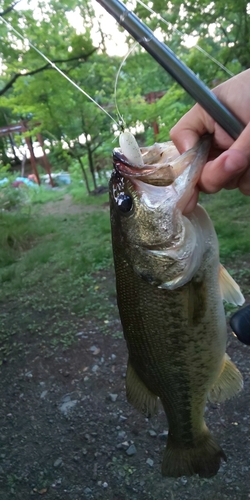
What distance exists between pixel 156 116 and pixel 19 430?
871 cm

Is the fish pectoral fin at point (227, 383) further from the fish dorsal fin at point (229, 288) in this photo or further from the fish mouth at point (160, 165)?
the fish mouth at point (160, 165)

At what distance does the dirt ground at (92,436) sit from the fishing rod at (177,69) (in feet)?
7.92

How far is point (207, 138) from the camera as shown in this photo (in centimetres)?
150

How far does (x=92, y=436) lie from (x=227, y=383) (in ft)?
5.81

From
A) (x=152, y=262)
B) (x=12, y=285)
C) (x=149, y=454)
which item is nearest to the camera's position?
(x=152, y=262)

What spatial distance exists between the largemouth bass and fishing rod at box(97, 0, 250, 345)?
0.50ft

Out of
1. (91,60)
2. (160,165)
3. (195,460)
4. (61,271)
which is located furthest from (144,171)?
(91,60)

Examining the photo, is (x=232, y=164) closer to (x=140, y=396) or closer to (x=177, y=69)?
(x=177, y=69)

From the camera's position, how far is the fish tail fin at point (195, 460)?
77.4 inches

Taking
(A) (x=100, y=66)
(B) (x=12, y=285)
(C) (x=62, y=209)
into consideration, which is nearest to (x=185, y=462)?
(B) (x=12, y=285)

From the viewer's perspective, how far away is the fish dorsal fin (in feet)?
5.82

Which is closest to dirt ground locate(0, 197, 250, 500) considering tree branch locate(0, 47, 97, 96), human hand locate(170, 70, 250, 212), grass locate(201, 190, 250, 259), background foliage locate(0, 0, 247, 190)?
grass locate(201, 190, 250, 259)

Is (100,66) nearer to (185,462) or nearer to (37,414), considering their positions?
(37,414)

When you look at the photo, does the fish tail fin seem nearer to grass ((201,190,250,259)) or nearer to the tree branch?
grass ((201,190,250,259))
